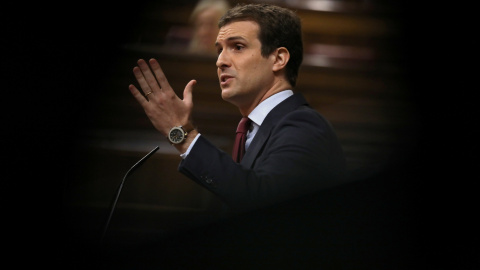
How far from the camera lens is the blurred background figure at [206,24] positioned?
5.90 feet

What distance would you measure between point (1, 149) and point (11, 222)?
14cm

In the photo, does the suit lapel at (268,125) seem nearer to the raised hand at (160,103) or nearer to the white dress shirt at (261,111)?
the white dress shirt at (261,111)

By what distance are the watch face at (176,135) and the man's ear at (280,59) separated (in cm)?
32

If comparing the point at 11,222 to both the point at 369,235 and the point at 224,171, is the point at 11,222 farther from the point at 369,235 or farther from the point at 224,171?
the point at 369,235

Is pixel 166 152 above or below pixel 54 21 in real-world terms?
below

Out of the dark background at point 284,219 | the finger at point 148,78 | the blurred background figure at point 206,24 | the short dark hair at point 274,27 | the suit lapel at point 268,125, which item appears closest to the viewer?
the dark background at point 284,219

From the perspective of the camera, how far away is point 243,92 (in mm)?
1277

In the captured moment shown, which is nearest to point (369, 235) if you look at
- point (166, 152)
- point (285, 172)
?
point (285, 172)

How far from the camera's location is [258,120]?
129 cm

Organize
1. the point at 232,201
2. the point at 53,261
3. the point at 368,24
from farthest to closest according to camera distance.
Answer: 1. the point at 368,24
2. the point at 232,201
3. the point at 53,261

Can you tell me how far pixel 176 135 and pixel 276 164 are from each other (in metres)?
0.19

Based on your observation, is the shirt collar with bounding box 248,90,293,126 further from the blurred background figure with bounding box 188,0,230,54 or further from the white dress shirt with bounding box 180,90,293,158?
the blurred background figure with bounding box 188,0,230,54

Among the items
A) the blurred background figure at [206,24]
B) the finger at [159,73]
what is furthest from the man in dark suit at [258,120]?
the blurred background figure at [206,24]

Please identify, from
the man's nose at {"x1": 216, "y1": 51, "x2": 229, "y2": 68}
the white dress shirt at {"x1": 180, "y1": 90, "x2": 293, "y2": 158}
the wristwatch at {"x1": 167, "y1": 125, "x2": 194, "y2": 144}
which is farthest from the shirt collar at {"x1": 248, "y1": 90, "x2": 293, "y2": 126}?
the wristwatch at {"x1": 167, "y1": 125, "x2": 194, "y2": 144}
